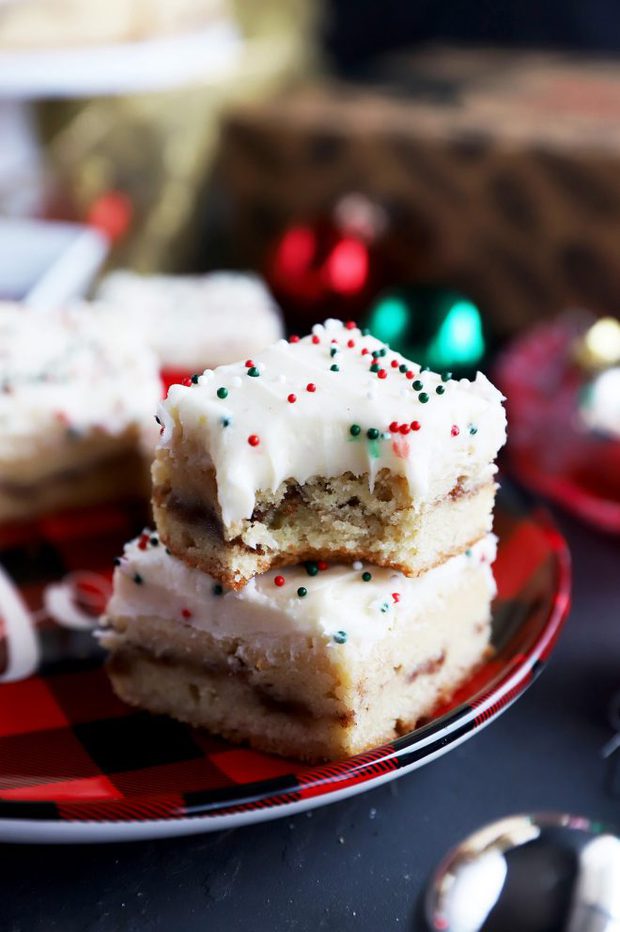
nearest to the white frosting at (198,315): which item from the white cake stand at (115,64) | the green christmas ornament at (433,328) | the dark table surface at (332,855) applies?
the green christmas ornament at (433,328)

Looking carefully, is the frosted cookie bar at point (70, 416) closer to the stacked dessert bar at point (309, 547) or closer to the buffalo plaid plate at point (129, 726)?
the buffalo plaid plate at point (129, 726)

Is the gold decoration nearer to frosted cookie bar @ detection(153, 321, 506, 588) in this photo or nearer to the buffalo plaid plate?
the buffalo plaid plate

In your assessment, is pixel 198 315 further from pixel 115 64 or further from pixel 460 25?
pixel 460 25

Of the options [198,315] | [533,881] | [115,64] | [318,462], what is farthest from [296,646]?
[115,64]

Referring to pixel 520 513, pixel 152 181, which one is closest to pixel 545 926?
pixel 520 513

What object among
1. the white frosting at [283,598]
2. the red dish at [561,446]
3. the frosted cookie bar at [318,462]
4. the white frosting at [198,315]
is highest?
the frosted cookie bar at [318,462]

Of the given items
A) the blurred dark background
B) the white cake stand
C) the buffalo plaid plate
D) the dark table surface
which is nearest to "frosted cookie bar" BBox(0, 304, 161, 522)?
the buffalo plaid plate

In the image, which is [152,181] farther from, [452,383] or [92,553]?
[452,383]
